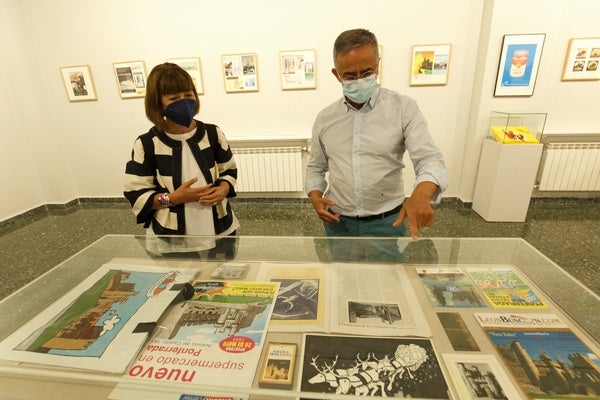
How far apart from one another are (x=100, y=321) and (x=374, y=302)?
0.84 m

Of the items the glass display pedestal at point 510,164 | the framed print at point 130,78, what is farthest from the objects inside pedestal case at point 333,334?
the framed print at point 130,78

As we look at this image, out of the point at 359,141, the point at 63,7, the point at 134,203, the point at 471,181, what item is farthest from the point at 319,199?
the point at 63,7

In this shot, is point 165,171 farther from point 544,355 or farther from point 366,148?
point 544,355

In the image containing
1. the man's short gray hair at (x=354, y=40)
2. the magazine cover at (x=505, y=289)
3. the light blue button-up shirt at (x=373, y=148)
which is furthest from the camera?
the light blue button-up shirt at (x=373, y=148)

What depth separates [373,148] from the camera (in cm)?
136

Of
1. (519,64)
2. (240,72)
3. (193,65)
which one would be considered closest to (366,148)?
(240,72)

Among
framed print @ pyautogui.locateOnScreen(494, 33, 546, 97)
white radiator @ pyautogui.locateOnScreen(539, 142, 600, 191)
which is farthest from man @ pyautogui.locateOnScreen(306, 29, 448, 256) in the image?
white radiator @ pyautogui.locateOnScreen(539, 142, 600, 191)

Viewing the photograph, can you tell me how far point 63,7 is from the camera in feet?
12.7

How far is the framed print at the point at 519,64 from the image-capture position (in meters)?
3.32

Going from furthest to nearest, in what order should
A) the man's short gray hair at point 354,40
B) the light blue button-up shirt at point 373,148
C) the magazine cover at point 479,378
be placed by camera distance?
1. the light blue button-up shirt at point 373,148
2. the man's short gray hair at point 354,40
3. the magazine cover at point 479,378

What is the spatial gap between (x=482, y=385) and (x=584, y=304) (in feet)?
1.65

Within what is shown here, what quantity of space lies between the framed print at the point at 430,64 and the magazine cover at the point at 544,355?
133 inches

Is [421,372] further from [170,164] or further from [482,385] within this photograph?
[170,164]

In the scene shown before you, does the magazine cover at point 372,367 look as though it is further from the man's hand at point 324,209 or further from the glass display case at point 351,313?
the man's hand at point 324,209
